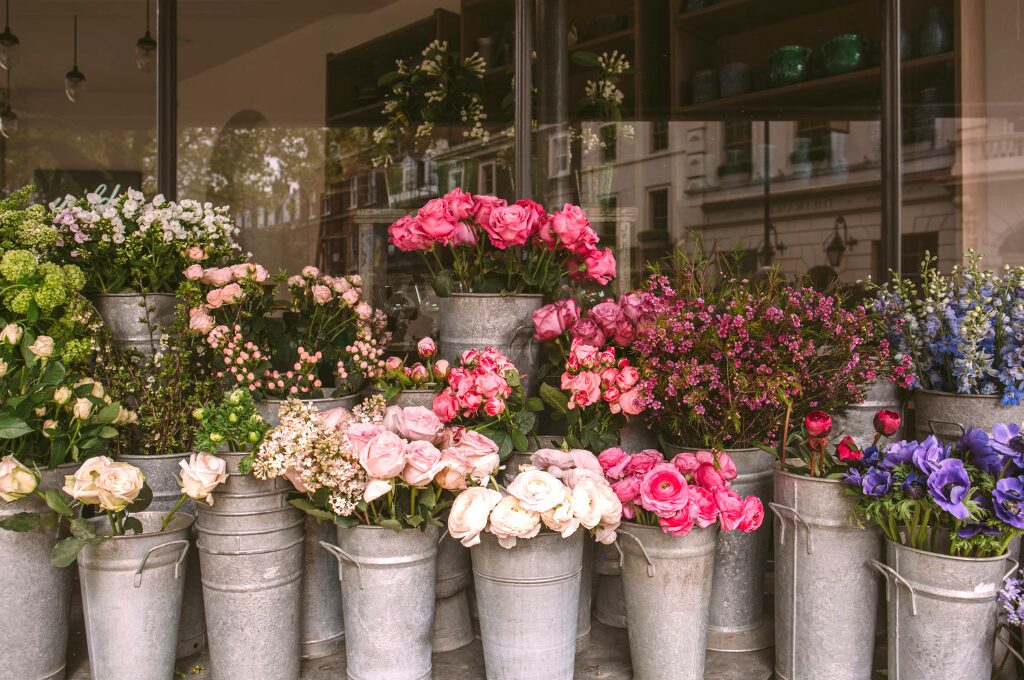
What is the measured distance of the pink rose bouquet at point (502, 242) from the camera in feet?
5.82

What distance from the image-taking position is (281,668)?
1562 mm

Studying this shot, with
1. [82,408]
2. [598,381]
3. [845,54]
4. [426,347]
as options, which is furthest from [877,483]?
[845,54]

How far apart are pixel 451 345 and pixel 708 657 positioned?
96 cm

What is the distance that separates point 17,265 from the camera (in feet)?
5.20

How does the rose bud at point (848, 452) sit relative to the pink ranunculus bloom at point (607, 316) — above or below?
below

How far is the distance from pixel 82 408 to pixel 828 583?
160 cm

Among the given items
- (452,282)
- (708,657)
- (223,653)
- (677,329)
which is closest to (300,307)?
(452,282)

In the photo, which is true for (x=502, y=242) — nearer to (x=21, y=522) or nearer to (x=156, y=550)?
(x=156, y=550)

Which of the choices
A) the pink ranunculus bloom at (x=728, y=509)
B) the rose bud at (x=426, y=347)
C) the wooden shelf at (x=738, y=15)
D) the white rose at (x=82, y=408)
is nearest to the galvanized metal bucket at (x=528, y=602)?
the pink ranunculus bloom at (x=728, y=509)

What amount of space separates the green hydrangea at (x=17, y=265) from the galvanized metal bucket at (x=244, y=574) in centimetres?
60

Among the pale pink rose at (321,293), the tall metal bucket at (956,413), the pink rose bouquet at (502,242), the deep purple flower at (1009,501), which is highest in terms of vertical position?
the pink rose bouquet at (502,242)

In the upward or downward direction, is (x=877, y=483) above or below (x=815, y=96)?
below

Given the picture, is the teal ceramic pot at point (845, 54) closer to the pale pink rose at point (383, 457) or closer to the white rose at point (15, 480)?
the pale pink rose at point (383, 457)

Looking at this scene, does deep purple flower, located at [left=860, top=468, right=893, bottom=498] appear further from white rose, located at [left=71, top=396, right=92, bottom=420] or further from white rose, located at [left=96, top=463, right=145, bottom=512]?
white rose, located at [left=71, top=396, right=92, bottom=420]
